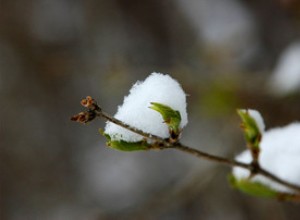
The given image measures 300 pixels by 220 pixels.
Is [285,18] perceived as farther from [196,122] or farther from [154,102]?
[154,102]

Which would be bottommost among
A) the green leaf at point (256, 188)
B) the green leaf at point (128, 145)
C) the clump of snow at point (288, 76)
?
the green leaf at point (256, 188)

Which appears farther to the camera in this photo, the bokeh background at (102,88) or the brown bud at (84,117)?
the bokeh background at (102,88)

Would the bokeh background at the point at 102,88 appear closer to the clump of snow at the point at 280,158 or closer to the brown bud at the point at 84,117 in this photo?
the clump of snow at the point at 280,158

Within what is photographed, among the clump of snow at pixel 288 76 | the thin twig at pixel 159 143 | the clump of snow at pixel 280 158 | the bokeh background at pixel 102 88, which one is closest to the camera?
the thin twig at pixel 159 143

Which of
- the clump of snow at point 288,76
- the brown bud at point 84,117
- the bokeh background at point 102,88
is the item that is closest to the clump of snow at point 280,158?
the brown bud at point 84,117

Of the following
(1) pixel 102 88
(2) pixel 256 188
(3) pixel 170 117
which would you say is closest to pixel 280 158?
(2) pixel 256 188
